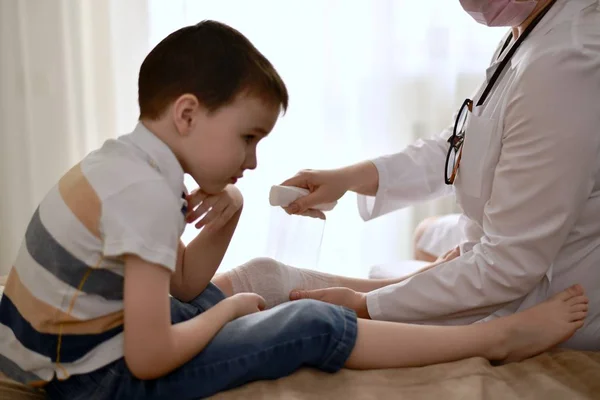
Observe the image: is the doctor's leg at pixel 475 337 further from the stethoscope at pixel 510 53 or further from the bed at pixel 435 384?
the stethoscope at pixel 510 53

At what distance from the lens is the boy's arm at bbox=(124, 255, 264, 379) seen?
→ 3.24ft

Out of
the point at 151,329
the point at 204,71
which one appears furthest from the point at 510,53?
the point at 151,329

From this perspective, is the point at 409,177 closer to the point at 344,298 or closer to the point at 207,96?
the point at 344,298

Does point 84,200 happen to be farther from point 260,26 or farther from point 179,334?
point 260,26

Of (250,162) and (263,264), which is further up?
(250,162)

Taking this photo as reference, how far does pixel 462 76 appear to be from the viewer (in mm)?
2670

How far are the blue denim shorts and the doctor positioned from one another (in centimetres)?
24

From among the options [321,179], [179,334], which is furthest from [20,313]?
[321,179]

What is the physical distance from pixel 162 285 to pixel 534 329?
0.66 meters

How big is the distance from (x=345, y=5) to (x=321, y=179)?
4.02 ft

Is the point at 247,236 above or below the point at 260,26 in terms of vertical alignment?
below

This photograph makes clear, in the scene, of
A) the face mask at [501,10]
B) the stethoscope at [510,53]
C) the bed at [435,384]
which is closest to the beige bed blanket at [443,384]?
the bed at [435,384]

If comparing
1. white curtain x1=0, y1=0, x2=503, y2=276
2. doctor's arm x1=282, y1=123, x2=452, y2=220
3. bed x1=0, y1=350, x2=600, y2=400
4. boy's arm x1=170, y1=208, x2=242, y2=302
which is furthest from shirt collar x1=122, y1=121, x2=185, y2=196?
white curtain x1=0, y1=0, x2=503, y2=276

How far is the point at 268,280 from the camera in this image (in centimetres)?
144
